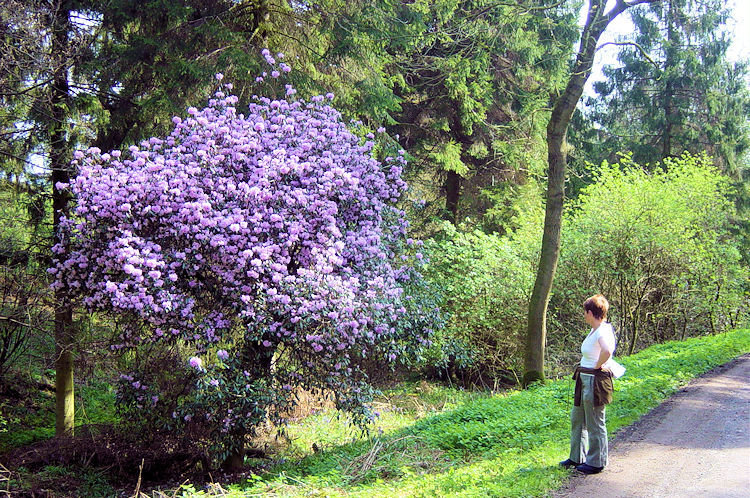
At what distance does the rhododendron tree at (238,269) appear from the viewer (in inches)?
293

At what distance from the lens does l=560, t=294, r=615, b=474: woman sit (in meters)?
5.53

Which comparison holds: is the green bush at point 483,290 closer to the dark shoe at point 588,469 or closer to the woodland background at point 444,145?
the woodland background at point 444,145

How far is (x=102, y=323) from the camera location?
9.88 m

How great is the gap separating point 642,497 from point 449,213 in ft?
47.0

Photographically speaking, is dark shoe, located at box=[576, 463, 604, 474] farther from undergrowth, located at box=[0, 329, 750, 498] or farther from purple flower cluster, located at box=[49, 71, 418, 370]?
purple flower cluster, located at box=[49, 71, 418, 370]

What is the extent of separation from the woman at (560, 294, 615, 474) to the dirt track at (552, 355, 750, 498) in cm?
21

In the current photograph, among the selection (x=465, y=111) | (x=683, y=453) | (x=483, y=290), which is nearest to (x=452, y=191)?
(x=465, y=111)

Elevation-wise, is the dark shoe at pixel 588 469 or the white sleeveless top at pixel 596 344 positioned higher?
the white sleeveless top at pixel 596 344

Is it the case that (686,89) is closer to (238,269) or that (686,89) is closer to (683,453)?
(683,453)

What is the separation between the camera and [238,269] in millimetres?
7555

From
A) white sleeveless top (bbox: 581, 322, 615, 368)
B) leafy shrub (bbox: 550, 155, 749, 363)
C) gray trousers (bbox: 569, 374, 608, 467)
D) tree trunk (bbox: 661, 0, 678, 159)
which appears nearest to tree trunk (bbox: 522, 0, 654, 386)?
leafy shrub (bbox: 550, 155, 749, 363)

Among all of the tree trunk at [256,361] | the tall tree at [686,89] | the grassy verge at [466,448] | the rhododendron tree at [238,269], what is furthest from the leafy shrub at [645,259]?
the tree trunk at [256,361]

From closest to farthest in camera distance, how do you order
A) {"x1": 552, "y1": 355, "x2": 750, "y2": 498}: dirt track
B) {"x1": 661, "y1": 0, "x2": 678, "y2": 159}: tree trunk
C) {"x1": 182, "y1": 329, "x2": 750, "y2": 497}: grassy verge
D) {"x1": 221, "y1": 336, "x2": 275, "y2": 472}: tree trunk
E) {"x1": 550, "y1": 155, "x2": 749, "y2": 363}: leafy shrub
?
{"x1": 552, "y1": 355, "x2": 750, "y2": 498}: dirt track < {"x1": 182, "y1": 329, "x2": 750, "y2": 497}: grassy verge < {"x1": 221, "y1": 336, "x2": 275, "y2": 472}: tree trunk < {"x1": 550, "y1": 155, "x2": 749, "y2": 363}: leafy shrub < {"x1": 661, "y1": 0, "x2": 678, "y2": 159}: tree trunk

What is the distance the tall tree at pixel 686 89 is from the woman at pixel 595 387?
2055 cm
